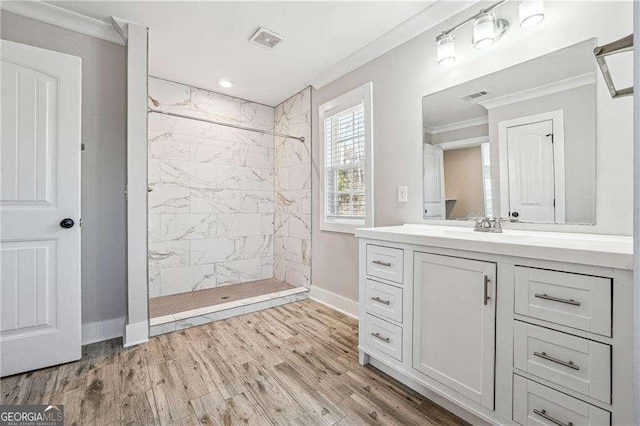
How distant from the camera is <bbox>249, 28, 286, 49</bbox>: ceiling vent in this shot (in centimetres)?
224

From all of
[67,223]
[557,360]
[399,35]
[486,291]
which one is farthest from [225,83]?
[557,360]

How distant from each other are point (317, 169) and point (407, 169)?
3.87ft

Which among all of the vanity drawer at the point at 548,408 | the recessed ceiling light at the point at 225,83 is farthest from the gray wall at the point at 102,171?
the vanity drawer at the point at 548,408

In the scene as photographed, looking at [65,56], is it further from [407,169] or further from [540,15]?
[540,15]

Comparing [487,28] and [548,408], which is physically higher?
[487,28]

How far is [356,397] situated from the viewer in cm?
155

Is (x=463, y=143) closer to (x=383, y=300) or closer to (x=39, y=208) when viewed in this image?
(x=383, y=300)

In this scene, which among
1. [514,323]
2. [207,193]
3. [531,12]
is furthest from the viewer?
[207,193]

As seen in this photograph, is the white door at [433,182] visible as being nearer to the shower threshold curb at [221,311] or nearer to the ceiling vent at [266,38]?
the ceiling vent at [266,38]

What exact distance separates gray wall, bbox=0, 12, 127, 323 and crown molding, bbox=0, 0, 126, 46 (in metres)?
0.04

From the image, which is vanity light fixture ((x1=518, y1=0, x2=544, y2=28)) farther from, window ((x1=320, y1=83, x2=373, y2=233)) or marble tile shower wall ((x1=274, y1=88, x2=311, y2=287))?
marble tile shower wall ((x1=274, y1=88, x2=311, y2=287))

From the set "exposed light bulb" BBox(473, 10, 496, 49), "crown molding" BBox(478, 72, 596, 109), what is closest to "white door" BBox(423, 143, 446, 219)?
"crown molding" BBox(478, 72, 596, 109)

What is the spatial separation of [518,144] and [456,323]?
109cm

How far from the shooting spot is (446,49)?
6.09ft
